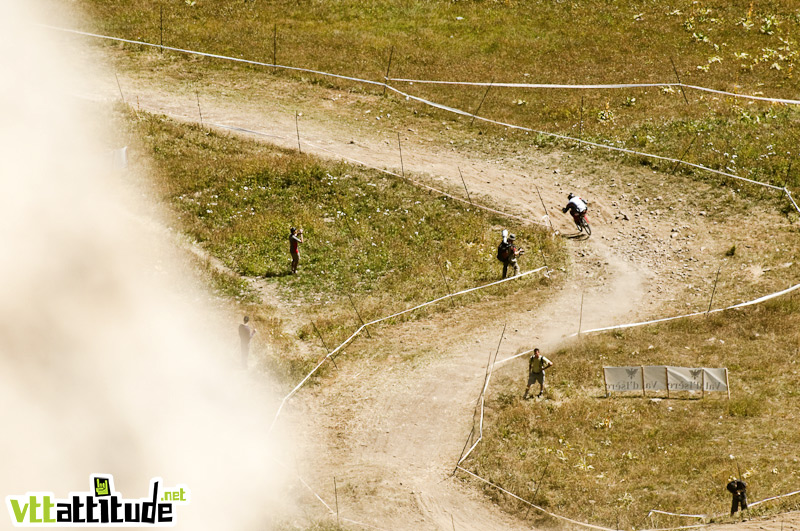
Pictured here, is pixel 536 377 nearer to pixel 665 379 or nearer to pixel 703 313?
pixel 665 379

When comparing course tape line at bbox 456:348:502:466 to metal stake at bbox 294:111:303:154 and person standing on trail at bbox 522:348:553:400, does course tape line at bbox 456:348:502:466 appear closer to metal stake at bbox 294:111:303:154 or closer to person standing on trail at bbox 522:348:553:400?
person standing on trail at bbox 522:348:553:400

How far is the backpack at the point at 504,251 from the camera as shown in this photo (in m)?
31.5

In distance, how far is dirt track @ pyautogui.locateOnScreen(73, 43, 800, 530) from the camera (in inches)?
902

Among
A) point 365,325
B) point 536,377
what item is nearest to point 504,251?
point 365,325

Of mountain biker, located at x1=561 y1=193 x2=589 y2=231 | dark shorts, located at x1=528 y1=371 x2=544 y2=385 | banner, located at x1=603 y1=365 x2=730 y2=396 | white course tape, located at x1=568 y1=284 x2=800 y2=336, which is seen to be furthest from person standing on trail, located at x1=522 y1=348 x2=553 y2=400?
mountain biker, located at x1=561 y1=193 x2=589 y2=231

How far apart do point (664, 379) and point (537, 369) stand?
407 cm

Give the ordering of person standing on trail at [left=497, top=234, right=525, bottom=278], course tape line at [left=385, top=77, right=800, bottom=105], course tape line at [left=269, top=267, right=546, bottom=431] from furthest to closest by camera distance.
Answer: course tape line at [left=385, top=77, right=800, bottom=105]
person standing on trail at [left=497, top=234, right=525, bottom=278]
course tape line at [left=269, top=267, right=546, bottom=431]

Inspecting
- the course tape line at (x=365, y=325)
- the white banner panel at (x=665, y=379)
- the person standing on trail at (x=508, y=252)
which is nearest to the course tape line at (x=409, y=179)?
the course tape line at (x=365, y=325)

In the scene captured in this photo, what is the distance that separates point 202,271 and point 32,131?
29.7 feet

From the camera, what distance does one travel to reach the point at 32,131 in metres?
33.8

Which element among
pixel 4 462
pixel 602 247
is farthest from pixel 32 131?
pixel 602 247

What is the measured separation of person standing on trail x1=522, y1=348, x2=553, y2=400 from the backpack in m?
6.03

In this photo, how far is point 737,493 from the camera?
70.4 ft

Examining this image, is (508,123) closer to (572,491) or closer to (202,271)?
(202,271)
